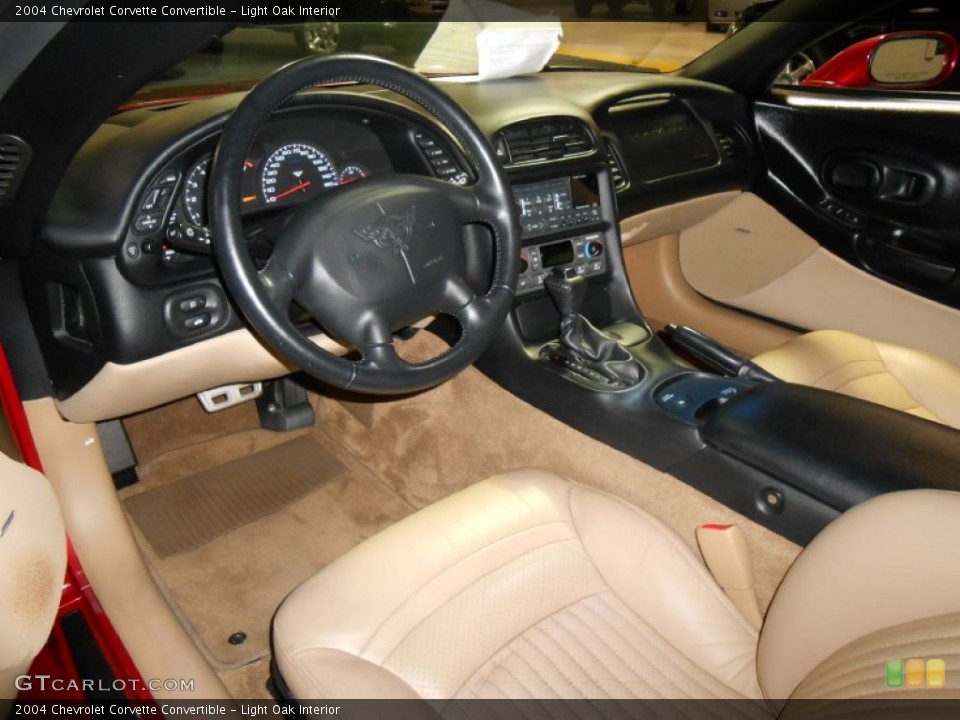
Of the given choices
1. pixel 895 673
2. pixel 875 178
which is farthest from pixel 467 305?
pixel 875 178

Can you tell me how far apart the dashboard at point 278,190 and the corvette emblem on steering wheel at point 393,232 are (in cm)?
9

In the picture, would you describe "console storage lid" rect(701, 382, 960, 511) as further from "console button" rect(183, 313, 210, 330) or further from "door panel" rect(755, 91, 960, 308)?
"door panel" rect(755, 91, 960, 308)

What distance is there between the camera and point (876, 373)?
1.75 meters

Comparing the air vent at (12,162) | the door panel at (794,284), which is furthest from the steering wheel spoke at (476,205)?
the door panel at (794,284)

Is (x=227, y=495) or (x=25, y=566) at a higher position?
(x=25, y=566)

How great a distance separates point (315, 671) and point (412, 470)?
1054mm

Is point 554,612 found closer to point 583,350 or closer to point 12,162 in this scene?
point 583,350

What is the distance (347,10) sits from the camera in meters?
1.83

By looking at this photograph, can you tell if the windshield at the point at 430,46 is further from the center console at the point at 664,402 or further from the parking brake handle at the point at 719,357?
the parking brake handle at the point at 719,357

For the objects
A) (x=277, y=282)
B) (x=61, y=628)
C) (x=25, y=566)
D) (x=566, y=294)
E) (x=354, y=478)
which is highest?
(x=277, y=282)

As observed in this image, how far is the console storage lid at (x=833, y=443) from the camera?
3.68 feet

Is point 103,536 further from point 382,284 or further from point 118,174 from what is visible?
point 382,284

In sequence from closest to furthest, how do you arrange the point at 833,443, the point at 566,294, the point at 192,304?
the point at 833,443 → the point at 192,304 → the point at 566,294

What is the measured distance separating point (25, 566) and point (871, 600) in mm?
1215
